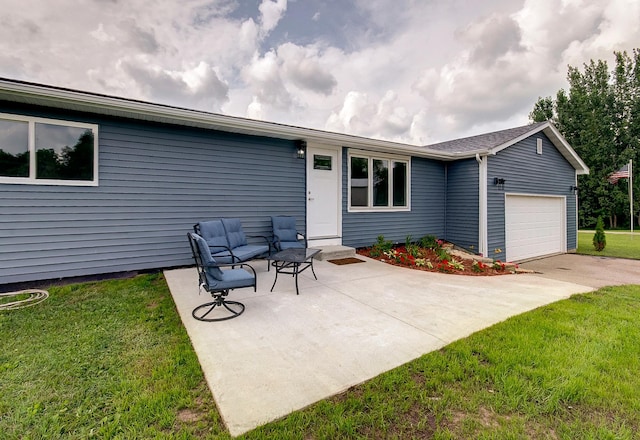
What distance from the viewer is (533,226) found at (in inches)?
380

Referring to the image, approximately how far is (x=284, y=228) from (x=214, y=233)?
5.24 feet

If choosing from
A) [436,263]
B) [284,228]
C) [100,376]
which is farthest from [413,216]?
[100,376]

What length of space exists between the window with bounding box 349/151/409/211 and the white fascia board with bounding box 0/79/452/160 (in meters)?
0.65

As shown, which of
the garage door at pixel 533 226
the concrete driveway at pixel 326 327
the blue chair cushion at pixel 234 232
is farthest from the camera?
the garage door at pixel 533 226

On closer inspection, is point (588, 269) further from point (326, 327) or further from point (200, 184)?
point (200, 184)

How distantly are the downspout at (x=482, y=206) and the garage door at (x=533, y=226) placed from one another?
119 centimetres

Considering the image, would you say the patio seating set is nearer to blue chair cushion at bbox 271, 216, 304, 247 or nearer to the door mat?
blue chair cushion at bbox 271, 216, 304, 247

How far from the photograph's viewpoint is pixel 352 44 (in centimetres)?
905

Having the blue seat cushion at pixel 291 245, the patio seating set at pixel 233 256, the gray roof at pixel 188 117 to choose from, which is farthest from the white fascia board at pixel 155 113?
the blue seat cushion at pixel 291 245

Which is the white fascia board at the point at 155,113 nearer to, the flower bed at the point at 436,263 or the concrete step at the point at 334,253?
the concrete step at the point at 334,253

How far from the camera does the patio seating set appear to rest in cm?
315

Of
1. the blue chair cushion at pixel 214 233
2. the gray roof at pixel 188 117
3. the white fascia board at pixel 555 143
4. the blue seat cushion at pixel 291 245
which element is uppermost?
the white fascia board at pixel 555 143

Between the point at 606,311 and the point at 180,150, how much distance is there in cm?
691

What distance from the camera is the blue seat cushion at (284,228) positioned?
19.8 ft
